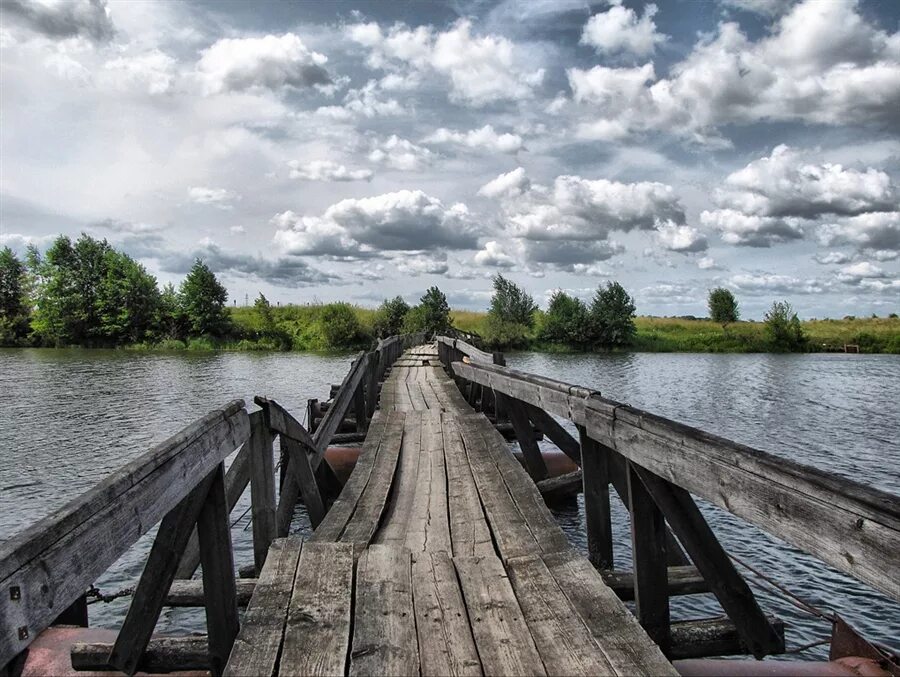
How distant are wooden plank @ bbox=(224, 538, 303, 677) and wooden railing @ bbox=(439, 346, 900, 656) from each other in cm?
192

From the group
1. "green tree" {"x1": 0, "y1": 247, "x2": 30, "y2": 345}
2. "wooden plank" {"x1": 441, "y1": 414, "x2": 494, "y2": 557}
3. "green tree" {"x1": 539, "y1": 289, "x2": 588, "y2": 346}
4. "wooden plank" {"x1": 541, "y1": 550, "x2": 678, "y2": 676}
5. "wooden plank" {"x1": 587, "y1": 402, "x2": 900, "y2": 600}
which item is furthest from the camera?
"green tree" {"x1": 539, "y1": 289, "x2": 588, "y2": 346}

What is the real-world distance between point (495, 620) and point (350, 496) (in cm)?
279

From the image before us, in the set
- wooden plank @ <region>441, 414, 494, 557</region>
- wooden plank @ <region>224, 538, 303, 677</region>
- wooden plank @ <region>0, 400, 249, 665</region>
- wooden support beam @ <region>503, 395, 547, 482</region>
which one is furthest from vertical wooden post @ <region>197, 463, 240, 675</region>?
wooden support beam @ <region>503, 395, 547, 482</region>

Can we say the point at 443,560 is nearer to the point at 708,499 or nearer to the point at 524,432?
the point at 708,499

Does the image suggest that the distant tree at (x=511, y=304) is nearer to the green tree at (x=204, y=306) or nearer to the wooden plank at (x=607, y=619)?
the green tree at (x=204, y=306)

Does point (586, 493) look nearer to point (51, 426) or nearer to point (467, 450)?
point (467, 450)

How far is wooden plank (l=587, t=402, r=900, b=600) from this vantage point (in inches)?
77.3

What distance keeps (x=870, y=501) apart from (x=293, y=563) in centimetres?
286

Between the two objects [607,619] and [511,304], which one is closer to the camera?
[607,619]

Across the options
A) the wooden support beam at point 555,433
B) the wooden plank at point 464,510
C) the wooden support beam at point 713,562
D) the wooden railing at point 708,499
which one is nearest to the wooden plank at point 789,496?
the wooden railing at point 708,499

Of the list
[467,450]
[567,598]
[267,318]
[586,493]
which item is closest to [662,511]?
[567,598]

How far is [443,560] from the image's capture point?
3818mm

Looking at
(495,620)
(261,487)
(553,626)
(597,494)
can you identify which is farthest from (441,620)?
(261,487)

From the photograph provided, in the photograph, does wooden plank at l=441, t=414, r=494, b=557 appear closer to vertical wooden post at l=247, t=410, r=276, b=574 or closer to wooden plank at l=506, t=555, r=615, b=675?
wooden plank at l=506, t=555, r=615, b=675
